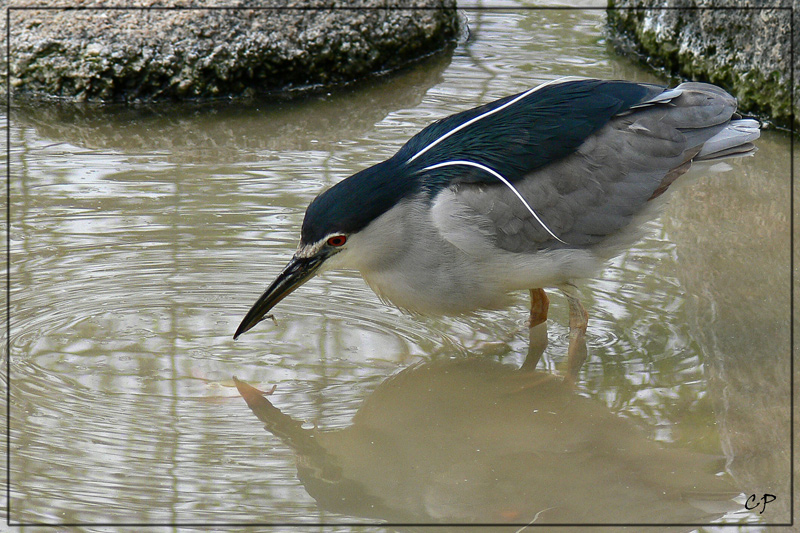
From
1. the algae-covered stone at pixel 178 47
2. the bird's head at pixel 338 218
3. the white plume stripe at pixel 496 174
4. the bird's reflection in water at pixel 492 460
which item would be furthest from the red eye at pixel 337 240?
the algae-covered stone at pixel 178 47

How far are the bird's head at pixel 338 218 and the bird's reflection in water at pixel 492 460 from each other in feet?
1.56

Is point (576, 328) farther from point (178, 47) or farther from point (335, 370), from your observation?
point (178, 47)

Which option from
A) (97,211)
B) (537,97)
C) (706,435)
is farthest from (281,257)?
(706,435)

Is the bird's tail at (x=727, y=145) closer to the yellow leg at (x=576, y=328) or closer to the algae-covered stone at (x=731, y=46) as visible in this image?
the yellow leg at (x=576, y=328)

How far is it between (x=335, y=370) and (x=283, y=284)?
1.41ft

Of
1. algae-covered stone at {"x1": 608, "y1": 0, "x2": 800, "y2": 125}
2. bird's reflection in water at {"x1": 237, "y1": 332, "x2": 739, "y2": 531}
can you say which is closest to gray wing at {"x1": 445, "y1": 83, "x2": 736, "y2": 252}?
bird's reflection in water at {"x1": 237, "y1": 332, "x2": 739, "y2": 531}

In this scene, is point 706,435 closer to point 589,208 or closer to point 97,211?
point 589,208

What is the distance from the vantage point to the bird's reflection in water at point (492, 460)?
10.3 feet

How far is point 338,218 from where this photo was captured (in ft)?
12.2

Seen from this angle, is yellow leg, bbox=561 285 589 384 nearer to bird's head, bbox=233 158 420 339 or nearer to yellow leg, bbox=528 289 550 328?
yellow leg, bbox=528 289 550 328

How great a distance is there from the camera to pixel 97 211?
16.8 feet

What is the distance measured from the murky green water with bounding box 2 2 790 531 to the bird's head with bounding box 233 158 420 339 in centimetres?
34

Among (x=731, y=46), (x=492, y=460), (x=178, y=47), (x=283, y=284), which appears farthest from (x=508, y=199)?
(x=178, y=47)

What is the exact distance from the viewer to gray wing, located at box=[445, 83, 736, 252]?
3875 millimetres
